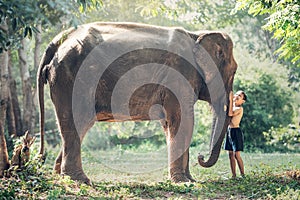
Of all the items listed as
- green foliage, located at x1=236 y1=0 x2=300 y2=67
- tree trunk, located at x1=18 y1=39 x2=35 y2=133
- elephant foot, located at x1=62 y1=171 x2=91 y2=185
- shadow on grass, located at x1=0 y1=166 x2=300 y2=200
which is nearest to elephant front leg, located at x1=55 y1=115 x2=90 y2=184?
elephant foot, located at x1=62 y1=171 x2=91 y2=185

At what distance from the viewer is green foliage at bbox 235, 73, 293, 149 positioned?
20.2 meters

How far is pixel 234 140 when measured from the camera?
10727 millimetres

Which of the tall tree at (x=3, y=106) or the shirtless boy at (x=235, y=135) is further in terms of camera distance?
the shirtless boy at (x=235, y=135)

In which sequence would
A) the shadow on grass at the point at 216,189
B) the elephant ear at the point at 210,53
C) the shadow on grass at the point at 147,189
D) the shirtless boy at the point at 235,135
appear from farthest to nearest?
the elephant ear at the point at 210,53
the shirtless boy at the point at 235,135
the shadow on grass at the point at 216,189
the shadow on grass at the point at 147,189

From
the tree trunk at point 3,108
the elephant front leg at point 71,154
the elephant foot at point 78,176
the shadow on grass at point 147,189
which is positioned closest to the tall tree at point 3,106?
the tree trunk at point 3,108

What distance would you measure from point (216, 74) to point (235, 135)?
48.2 inches

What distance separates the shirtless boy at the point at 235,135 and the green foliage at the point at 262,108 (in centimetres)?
927

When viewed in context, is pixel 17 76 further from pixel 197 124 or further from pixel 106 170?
pixel 106 170

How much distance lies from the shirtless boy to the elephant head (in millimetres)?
134

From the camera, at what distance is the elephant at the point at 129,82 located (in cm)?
984

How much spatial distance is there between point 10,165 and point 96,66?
2228 millimetres

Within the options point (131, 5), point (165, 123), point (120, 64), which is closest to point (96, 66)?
point (120, 64)

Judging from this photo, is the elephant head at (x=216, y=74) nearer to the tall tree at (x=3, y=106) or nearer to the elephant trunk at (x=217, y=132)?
the elephant trunk at (x=217, y=132)

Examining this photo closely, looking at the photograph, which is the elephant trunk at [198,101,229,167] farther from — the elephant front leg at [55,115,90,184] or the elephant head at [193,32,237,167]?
the elephant front leg at [55,115,90,184]
